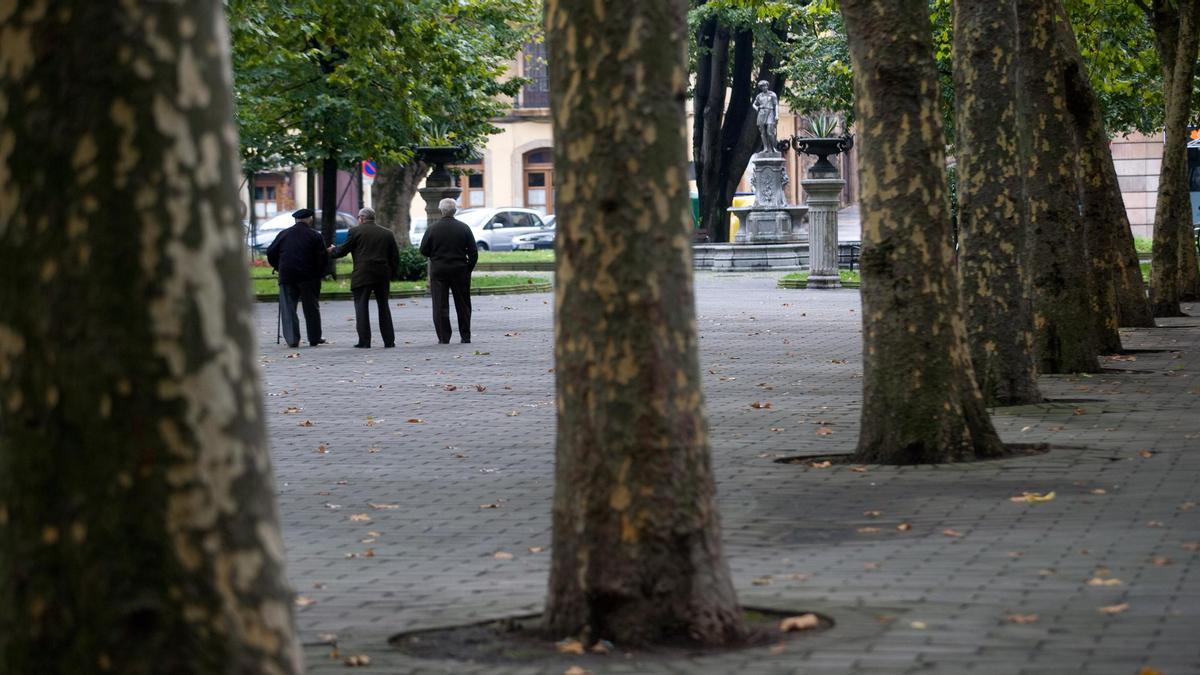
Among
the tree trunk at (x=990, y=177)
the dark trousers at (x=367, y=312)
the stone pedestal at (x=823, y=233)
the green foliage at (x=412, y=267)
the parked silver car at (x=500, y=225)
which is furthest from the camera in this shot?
the parked silver car at (x=500, y=225)

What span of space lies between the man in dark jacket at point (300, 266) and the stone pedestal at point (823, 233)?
1726 cm

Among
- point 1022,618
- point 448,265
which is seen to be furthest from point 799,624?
point 448,265

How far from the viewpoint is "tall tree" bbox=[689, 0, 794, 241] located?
52.0m

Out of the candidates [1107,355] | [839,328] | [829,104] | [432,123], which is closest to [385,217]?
[432,123]

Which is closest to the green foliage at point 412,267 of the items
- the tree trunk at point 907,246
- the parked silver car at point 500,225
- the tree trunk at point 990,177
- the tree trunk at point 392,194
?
the tree trunk at point 392,194

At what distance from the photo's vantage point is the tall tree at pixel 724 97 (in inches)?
2048

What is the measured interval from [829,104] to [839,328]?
17.0 meters

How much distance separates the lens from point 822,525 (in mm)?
9391

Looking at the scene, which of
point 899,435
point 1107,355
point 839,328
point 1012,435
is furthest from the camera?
point 839,328

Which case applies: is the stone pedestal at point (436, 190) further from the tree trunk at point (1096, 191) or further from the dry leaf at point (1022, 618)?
the dry leaf at point (1022, 618)

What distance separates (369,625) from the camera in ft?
23.0

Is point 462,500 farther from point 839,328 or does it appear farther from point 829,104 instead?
point 829,104

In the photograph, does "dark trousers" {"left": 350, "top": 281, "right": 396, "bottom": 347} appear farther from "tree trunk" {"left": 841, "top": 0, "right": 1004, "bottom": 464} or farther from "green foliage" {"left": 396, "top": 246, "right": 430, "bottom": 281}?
"green foliage" {"left": 396, "top": 246, "right": 430, "bottom": 281}

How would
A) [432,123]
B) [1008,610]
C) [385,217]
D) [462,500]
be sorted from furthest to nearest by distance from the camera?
[385,217], [432,123], [462,500], [1008,610]
